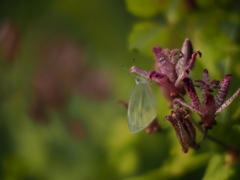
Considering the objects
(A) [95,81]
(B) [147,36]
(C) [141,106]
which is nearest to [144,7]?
(B) [147,36]

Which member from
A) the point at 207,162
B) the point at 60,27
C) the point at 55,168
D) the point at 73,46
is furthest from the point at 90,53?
the point at 207,162

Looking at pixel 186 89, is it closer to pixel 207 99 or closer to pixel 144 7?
pixel 207 99

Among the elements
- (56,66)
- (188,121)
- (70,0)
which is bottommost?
(56,66)

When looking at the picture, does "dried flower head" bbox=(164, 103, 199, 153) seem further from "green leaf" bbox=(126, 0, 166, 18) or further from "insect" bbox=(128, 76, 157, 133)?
"green leaf" bbox=(126, 0, 166, 18)

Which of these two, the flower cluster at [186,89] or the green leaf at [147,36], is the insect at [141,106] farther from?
the green leaf at [147,36]

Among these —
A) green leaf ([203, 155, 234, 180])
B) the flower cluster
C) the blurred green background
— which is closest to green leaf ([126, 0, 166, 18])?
the blurred green background

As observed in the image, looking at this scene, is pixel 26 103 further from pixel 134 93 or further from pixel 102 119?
pixel 134 93
